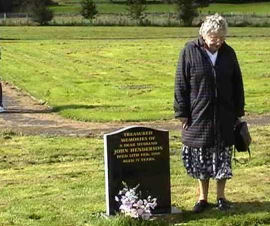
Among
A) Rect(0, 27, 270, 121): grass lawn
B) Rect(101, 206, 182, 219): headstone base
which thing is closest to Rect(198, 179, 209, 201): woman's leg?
Rect(101, 206, 182, 219): headstone base

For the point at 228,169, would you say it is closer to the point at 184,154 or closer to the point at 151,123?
the point at 184,154

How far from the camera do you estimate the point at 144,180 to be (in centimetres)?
752

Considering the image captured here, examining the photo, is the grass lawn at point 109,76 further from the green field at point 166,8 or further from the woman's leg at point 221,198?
the green field at point 166,8

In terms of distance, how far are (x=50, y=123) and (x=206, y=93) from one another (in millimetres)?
8016

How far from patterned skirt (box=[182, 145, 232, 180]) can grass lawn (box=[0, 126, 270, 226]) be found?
430 mm

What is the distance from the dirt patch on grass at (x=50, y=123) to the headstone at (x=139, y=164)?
6084 millimetres

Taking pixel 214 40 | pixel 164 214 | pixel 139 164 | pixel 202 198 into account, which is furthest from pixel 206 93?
pixel 164 214

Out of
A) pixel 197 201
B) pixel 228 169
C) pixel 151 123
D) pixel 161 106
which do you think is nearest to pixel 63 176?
pixel 197 201

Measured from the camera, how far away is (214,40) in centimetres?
732

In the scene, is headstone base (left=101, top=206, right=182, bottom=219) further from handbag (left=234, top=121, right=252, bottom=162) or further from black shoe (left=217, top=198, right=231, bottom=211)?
handbag (left=234, top=121, right=252, bottom=162)

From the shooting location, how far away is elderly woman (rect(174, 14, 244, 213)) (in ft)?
24.4

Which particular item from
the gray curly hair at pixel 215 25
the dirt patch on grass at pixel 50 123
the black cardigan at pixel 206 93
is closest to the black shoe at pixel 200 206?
the black cardigan at pixel 206 93

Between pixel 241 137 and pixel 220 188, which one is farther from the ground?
pixel 241 137

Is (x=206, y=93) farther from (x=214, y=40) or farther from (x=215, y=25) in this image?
(x=215, y=25)
